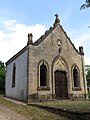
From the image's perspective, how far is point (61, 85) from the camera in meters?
20.5

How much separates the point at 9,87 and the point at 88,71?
649 inches

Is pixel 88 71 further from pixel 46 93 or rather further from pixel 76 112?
pixel 76 112

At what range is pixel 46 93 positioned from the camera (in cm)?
1898

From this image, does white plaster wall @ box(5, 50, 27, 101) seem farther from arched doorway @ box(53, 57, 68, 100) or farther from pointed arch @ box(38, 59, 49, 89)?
arched doorway @ box(53, 57, 68, 100)

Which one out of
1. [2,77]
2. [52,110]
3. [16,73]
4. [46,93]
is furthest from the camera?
[2,77]

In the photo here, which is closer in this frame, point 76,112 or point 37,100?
point 76,112

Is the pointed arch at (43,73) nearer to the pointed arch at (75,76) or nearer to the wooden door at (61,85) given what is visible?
the wooden door at (61,85)

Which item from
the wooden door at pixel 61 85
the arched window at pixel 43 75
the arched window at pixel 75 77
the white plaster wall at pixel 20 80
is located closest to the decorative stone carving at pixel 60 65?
the wooden door at pixel 61 85

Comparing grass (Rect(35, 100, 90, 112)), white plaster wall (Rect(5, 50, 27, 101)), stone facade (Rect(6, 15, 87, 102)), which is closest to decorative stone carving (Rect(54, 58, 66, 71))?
stone facade (Rect(6, 15, 87, 102))

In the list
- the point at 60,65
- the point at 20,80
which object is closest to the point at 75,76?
the point at 60,65

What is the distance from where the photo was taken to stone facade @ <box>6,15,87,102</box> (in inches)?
734

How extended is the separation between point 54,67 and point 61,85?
2.13 meters

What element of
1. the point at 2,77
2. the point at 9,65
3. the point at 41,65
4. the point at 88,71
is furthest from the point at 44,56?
the point at 2,77

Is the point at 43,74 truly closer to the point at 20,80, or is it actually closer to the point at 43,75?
the point at 43,75
